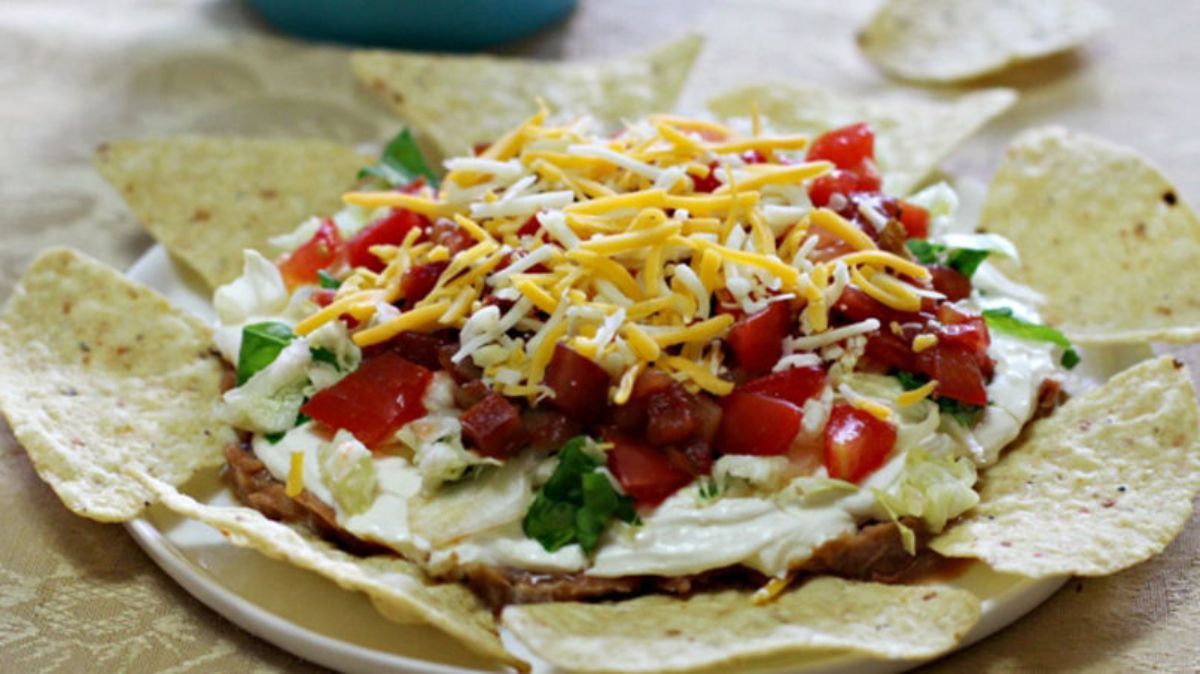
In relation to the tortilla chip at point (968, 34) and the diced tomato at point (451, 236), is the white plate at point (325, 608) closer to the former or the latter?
the diced tomato at point (451, 236)

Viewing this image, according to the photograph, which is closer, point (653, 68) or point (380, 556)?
point (380, 556)

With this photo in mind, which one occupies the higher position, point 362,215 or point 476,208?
point 476,208

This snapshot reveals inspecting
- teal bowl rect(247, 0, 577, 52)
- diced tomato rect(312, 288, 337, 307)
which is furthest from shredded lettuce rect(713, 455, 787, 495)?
teal bowl rect(247, 0, 577, 52)

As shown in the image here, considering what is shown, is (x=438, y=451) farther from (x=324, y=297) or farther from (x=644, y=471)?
(x=324, y=297)

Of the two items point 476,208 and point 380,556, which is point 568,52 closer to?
point 476,208

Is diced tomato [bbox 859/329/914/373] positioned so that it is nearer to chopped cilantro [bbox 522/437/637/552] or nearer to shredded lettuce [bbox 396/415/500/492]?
chopped cilantro [bbox 522/437/637/552]

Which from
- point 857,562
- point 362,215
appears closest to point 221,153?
point 362,215

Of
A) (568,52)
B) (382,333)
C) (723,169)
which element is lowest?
(568,52)
